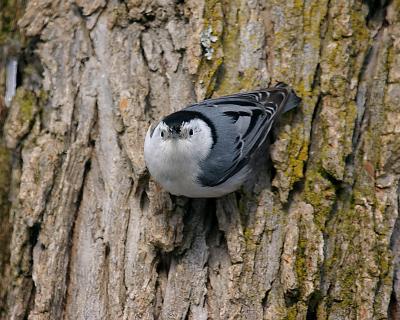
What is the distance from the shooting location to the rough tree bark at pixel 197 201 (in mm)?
3029

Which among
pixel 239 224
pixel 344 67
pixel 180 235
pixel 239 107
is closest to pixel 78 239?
pixel 180 235

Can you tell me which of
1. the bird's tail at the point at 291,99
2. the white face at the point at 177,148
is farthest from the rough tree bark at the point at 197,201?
the white face at the point at 177,148

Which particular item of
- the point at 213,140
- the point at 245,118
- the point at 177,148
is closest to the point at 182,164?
the point at 177,148

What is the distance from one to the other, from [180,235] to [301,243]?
531 mm

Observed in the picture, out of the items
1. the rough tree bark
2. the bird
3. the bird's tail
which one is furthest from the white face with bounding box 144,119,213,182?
the bird's tail

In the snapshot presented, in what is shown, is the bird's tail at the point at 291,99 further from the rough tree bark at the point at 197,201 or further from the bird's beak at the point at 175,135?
the bird's beak at the point at 175,135

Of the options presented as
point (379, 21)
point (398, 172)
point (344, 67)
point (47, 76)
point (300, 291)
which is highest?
point (379, 21)

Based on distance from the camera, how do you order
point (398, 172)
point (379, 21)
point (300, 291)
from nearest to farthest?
point (300, 291) < point (398, 172) < point (379, 21)

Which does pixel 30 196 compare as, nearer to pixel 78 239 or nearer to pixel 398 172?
pixel 78 239

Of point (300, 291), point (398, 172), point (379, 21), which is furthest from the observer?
point (379, 21)

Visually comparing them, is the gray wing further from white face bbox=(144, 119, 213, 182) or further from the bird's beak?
the bird's beak

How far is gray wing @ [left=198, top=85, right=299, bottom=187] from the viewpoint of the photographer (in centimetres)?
323

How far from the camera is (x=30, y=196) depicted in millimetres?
3275

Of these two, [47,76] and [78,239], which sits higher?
[47,76]
